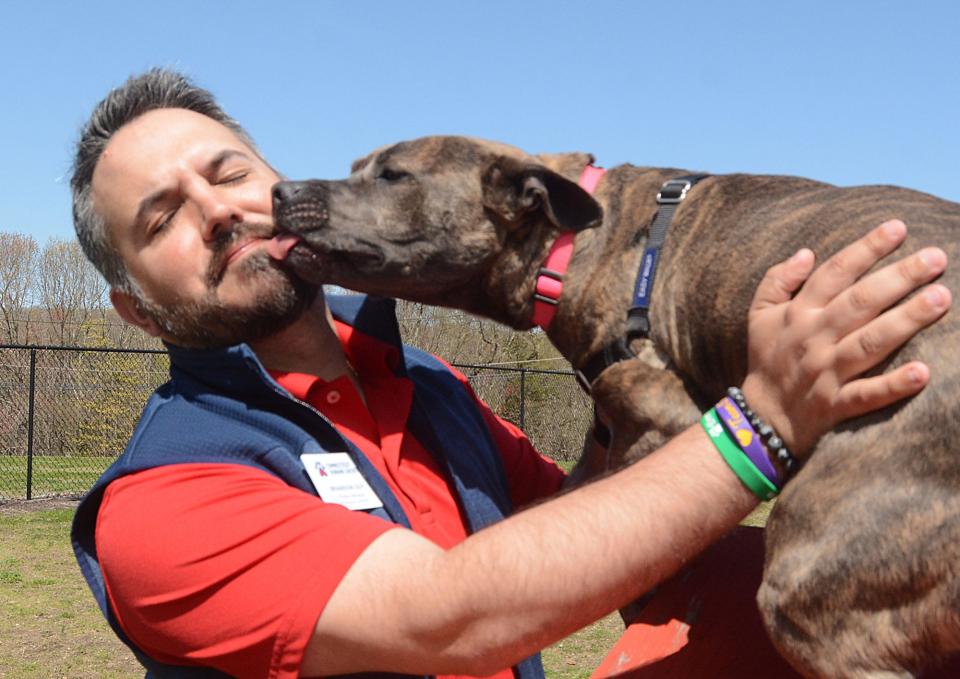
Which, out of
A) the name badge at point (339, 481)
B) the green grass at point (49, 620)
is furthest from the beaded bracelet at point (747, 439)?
the green grass at point (49, 620)

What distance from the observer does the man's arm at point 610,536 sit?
214 cm

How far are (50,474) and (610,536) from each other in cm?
1759

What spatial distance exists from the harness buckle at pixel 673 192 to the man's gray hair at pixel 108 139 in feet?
5.49

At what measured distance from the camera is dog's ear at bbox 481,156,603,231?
11.3 feet

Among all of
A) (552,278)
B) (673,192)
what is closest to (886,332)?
(673,192)

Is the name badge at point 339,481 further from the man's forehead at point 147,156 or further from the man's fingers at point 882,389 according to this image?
the man's fingers at point 882,389

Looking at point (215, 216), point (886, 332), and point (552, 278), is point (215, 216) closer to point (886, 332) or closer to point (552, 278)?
point (552, 278)

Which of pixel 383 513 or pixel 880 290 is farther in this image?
pixel 383 513

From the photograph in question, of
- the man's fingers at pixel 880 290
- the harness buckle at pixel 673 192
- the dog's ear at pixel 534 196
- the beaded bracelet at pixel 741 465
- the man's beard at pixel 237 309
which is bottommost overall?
the man's beard at pixel 237 309

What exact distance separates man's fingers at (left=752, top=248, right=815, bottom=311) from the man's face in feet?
4.76

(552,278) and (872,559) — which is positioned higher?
(552,278)

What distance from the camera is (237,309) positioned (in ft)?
10.0

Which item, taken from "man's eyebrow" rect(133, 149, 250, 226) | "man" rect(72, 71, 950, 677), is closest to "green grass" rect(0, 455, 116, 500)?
"man's eyebrow" rect(133, 149, 250, 226)

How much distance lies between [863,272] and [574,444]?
20879mm
